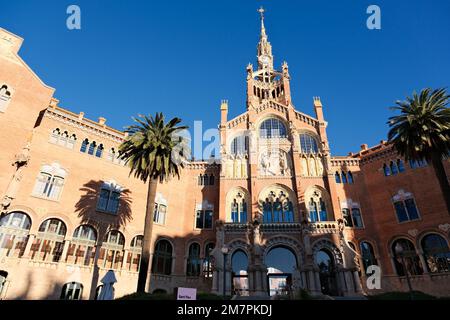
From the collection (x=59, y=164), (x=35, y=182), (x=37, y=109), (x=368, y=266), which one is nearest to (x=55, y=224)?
(x=35, y=182)

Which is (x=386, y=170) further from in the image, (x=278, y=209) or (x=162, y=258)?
(x=162, y=258)

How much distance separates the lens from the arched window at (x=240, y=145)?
38.8m

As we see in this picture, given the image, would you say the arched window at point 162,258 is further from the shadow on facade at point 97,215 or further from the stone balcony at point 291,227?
the stone balcony at point 291,227

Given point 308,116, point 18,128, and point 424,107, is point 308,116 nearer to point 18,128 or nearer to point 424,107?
point 424,107

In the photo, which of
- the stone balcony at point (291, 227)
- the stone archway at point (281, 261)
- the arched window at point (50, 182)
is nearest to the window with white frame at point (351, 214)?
the stone balcony at point (291, 227)

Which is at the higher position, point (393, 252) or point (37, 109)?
point (37, 109)

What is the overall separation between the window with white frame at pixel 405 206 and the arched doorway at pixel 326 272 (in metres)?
9.58

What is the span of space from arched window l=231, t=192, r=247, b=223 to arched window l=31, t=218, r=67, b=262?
18.5 metres

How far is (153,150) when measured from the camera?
24844 millimetres

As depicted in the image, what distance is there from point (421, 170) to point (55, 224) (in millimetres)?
39832

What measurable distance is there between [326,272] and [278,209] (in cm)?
866
